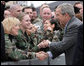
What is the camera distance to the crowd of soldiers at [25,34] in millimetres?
4969

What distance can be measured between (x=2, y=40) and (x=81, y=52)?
142 cm

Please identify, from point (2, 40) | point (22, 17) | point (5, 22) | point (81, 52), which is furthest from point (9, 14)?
point (81, 52)

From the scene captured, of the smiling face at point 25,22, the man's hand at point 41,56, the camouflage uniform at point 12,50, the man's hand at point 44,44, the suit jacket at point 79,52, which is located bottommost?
the man's hand at point 41,56

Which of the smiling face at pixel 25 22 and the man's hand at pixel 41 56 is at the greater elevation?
the smiling face at pixel 25 22

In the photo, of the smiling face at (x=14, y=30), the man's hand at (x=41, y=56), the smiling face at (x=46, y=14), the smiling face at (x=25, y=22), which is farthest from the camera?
the smiling face at (x=46, y=14)

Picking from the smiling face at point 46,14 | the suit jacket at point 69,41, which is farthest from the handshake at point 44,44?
the smiling face at point 46,14

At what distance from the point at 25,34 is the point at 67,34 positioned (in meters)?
0.85

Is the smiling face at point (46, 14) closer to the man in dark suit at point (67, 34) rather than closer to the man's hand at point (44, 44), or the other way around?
the man's hand at point (44, 44)

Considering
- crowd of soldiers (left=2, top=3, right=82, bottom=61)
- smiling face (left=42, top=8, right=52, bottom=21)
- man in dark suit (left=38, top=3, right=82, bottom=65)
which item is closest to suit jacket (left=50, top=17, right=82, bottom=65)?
man in dark suit (left=38, top=3, right=82, bottom=65)

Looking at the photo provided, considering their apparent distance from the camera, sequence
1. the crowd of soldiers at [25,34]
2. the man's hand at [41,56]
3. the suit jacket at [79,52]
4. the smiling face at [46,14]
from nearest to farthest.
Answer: the suit jacket at [79,52], the crowd of soldiers at [25,34], the man's hand at [41,56], the smiling face at [46,14]

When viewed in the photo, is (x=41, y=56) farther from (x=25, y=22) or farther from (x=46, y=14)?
(x=46, y=14)

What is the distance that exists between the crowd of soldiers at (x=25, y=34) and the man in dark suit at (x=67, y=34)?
33 cm

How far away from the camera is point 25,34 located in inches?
217

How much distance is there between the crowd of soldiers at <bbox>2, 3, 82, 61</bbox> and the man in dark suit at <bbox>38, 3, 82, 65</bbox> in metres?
0.33
